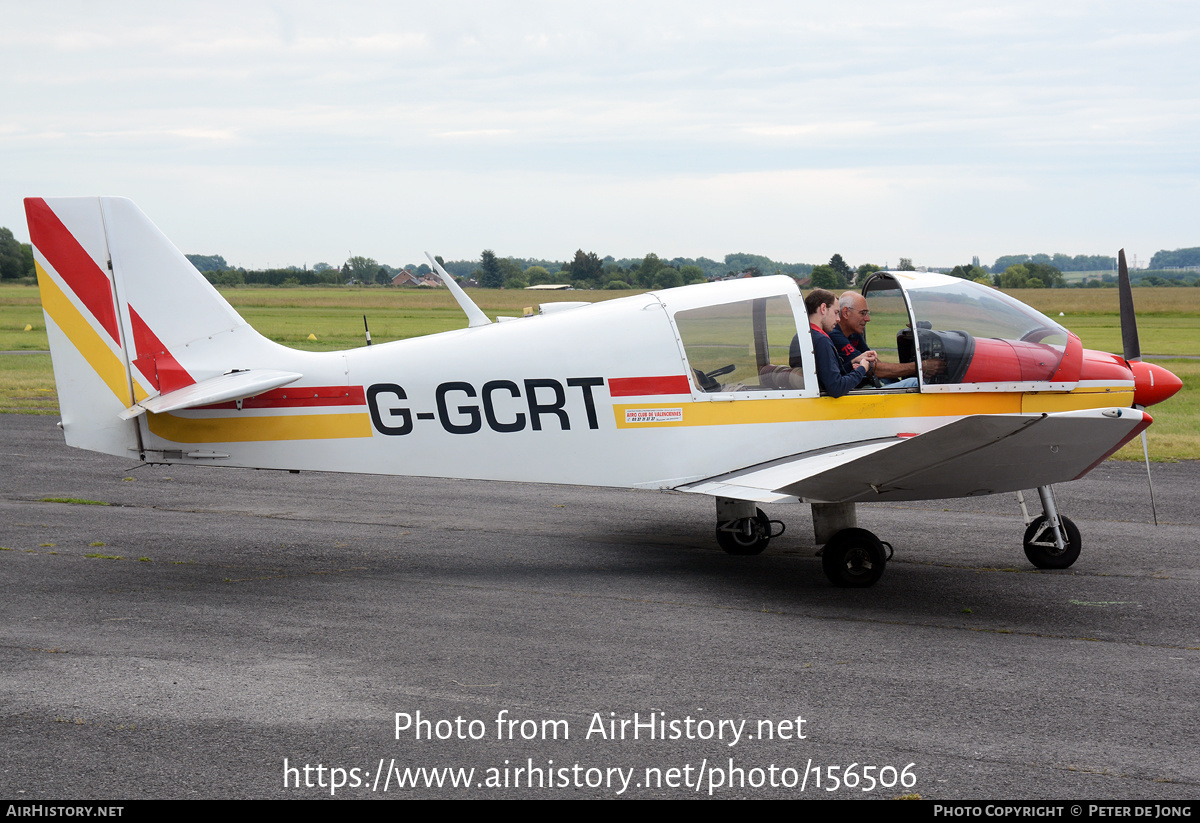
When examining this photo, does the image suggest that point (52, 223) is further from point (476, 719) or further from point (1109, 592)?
point (1109, 592)

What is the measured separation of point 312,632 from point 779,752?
10.5ft

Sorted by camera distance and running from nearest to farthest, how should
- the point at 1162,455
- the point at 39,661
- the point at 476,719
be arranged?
the point at 476,719 < the point at 39,661 < the point at 1162,455

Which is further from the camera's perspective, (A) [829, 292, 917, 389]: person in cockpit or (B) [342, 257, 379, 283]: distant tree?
(B) [342, 257, 379, 283]: distant tree

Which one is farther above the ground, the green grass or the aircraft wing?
the green grass

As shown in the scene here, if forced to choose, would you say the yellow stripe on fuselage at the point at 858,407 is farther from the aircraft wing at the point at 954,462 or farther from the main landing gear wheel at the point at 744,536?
the main landing gear wheel at the point at 744,536

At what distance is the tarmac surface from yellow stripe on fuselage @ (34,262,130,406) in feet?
4.88

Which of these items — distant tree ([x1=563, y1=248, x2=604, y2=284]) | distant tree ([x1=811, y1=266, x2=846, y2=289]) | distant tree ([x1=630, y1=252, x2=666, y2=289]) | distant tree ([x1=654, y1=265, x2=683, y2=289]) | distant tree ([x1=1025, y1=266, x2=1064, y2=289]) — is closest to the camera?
distant tree ([x1=811, y1=266, x2=846, y2=289])

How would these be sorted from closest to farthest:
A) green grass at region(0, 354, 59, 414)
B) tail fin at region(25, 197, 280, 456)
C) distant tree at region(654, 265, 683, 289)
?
tail fin at region(25, 197, 280, 456), distant tree at region(654, 265, 683, 289), green grass at region(0, 354, 59, 414)

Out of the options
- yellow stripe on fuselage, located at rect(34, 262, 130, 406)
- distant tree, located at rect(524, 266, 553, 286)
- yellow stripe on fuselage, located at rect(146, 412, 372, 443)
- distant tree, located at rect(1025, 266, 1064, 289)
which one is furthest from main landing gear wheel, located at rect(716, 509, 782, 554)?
distant tree, located at rect(1025, 266, 1064, 289)

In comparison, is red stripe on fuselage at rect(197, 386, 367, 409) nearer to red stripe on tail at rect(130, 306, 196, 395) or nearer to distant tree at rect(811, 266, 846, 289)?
red stripe on tail at rect(130, 306, 196, 395)

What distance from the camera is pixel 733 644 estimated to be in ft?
20.3

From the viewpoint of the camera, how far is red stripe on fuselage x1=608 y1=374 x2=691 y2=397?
759 centimetres

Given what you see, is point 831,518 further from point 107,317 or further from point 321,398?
point 107,317

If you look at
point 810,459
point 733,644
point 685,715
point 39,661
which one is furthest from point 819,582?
point 39,661
